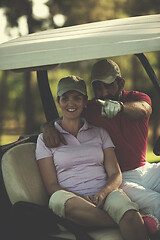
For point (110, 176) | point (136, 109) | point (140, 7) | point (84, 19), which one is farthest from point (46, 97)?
point (140, 7)

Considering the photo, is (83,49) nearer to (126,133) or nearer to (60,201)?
(60,201)

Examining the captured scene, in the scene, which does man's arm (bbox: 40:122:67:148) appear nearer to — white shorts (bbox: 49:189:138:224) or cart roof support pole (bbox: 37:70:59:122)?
white shorts (bbox: 49:189:138:224)

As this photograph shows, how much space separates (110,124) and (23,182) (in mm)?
800

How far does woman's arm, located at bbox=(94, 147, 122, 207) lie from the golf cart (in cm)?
21

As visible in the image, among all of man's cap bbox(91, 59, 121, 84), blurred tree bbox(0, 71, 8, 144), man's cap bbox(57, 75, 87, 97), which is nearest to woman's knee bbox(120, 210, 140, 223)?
man's cap bbox(57, 75, 87, 97)

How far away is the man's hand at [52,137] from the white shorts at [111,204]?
38 cm

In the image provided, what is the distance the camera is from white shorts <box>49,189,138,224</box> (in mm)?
2322

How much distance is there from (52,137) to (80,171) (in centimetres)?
31

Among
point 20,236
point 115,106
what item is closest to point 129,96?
point 115,106

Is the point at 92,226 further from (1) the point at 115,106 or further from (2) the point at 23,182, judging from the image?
(1) the point at 115,106

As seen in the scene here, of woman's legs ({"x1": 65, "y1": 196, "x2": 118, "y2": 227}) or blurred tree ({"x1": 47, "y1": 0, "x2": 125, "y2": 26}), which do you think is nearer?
woman's legs ({"x1": 65, "y1": 196, "x2": 118, "y2": 227})

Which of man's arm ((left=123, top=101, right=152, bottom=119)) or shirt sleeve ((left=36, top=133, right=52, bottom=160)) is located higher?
man's arm ((left=123, top=101, right=152, bottom=119))

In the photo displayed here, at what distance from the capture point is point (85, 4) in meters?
16.2

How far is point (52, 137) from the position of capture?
107 inches
